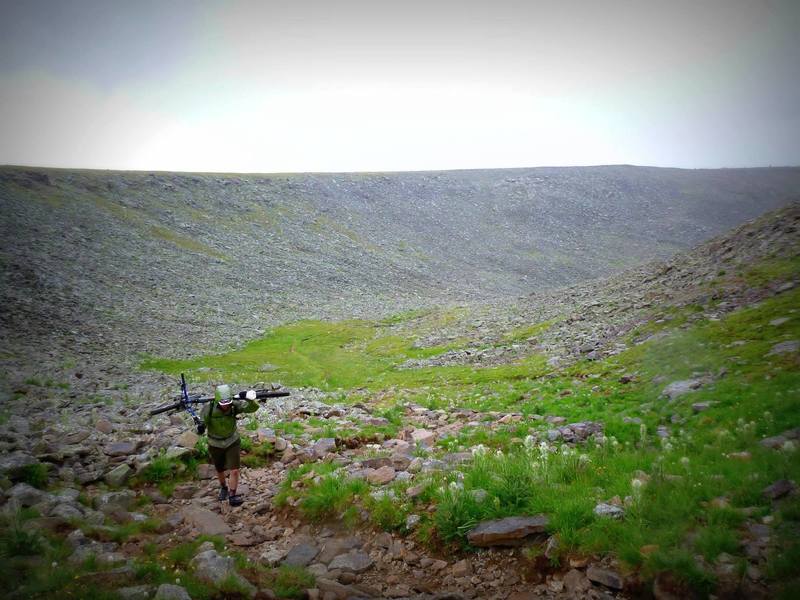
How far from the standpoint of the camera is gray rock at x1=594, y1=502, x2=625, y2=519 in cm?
718

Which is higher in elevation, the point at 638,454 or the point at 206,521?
the point at 638,454

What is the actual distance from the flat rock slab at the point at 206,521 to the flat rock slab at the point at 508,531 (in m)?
5.64

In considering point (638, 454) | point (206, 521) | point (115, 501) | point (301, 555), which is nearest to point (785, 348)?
point (638, 454)

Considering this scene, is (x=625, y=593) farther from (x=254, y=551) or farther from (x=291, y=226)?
(x=291, y=226)

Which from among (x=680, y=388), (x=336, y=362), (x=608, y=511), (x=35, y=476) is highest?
(x=680, y=388)

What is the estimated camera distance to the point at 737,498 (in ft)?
22.7

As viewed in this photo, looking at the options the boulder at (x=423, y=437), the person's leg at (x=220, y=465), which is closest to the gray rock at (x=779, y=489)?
the boulder at (x=423, y=437)

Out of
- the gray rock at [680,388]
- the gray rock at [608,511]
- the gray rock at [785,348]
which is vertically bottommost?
the gray rock at [608,511]

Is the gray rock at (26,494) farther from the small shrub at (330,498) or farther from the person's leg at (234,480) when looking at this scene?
the small shrub at (330,498)

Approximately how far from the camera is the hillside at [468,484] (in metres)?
6.55

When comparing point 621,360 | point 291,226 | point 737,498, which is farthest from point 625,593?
point 291,226

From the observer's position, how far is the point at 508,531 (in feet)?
A: 25.1

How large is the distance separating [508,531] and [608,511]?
1.72 m

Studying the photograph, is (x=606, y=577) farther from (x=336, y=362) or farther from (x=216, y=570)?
(x=336, y=362)
